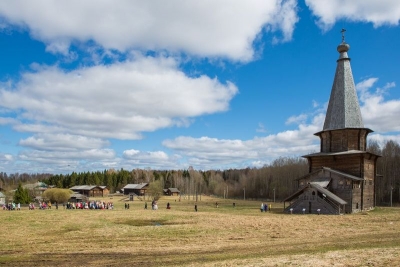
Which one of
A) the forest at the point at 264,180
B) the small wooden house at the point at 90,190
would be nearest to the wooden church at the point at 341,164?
the forest at the point at 264,180

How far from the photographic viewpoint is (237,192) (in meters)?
117

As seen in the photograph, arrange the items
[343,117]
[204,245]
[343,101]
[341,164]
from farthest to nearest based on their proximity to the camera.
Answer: [343,101] < [343,117] < [341,164] < [204,245]

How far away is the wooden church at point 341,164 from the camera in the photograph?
37.2 m

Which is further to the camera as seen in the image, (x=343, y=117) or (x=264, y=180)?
(x=264, y=180)

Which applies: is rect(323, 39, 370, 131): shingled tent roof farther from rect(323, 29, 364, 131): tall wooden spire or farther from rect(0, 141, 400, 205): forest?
rect(0, 141, 400, 205): forest

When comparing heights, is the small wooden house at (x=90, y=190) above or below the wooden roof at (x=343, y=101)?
below

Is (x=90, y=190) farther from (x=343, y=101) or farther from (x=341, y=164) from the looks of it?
(x=343, y=101)

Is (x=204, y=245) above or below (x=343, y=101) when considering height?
below

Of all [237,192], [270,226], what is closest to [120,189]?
[237,192]

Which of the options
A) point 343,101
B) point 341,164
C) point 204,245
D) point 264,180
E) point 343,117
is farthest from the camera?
point 264,180

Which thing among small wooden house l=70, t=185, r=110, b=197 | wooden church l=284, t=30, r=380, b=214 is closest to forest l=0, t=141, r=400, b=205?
wooden church l=284, t=30, r=380, b=214

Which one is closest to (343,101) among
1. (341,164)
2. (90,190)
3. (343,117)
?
(343,117)

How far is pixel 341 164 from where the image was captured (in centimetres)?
4106

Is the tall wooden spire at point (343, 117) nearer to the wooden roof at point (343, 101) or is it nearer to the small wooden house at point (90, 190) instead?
the wooden roof at point (343, 101)
